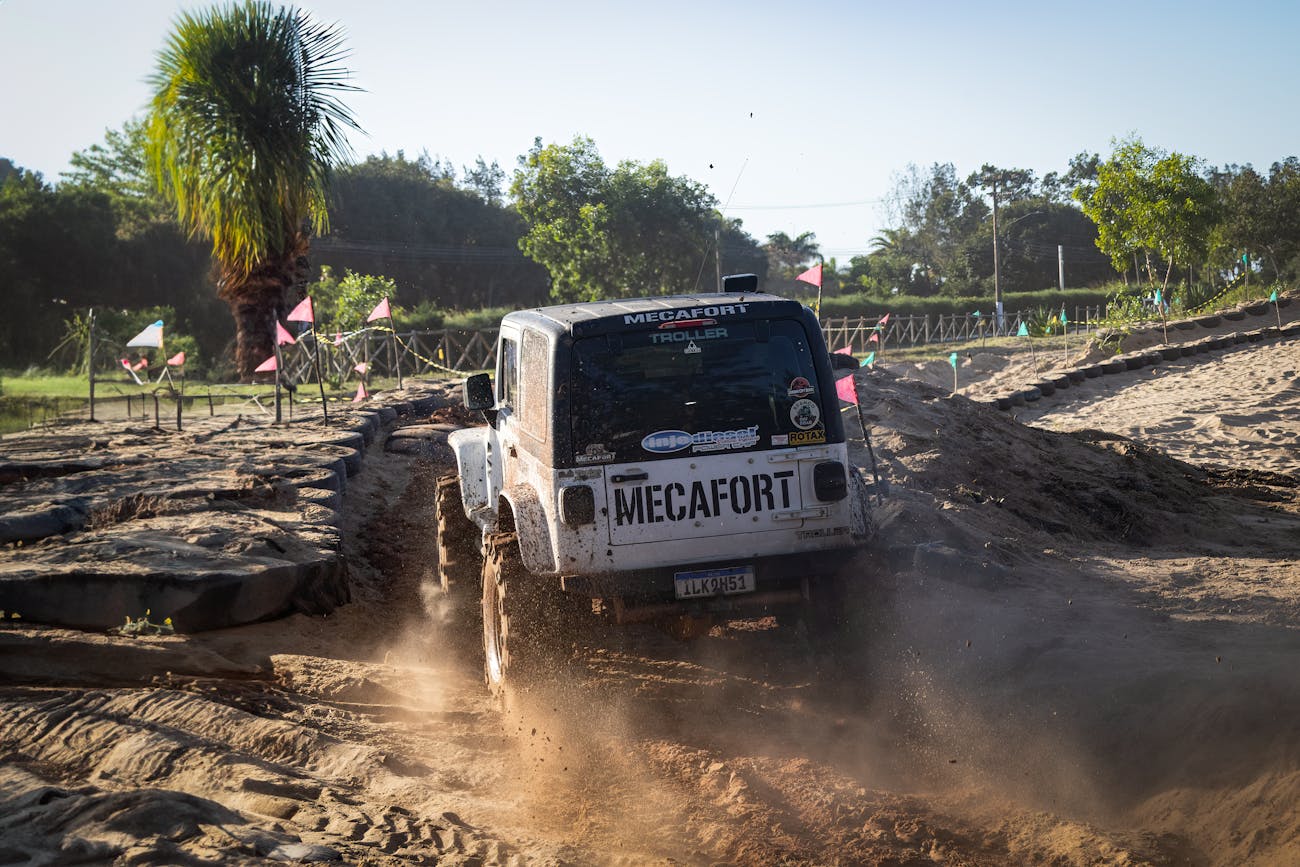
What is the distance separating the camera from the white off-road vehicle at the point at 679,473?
582 centimetres

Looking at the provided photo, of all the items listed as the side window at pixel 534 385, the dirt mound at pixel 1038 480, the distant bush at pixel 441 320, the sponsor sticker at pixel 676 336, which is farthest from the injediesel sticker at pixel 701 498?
the distant bush at pixel 441 320

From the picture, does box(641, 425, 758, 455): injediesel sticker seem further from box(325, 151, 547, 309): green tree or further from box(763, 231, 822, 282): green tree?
box(763, 231, 822, 282): green tree

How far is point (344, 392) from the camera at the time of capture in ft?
78.5

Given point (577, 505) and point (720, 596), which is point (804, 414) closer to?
point (720, 596)

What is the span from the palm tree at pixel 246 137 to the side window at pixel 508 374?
16.7 metres

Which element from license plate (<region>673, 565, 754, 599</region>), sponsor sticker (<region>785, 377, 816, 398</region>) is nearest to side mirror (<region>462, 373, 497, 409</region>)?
license plate (<region>673, 565, 754, 599</region>)

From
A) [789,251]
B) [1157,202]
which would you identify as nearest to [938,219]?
[789,251]

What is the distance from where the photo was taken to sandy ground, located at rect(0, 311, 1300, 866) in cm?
429

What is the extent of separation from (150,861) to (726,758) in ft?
8.80

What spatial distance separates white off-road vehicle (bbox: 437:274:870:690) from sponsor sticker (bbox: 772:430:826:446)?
1 centimetres

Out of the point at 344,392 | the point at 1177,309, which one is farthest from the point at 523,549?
the point at 1177,309

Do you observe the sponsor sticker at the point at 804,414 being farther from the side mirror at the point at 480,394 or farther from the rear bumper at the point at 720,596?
the side mirror at the point at 480,394

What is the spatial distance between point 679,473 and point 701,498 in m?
0.17

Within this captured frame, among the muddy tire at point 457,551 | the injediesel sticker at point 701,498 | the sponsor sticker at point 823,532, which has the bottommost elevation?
the muddy tire at point 457,551
